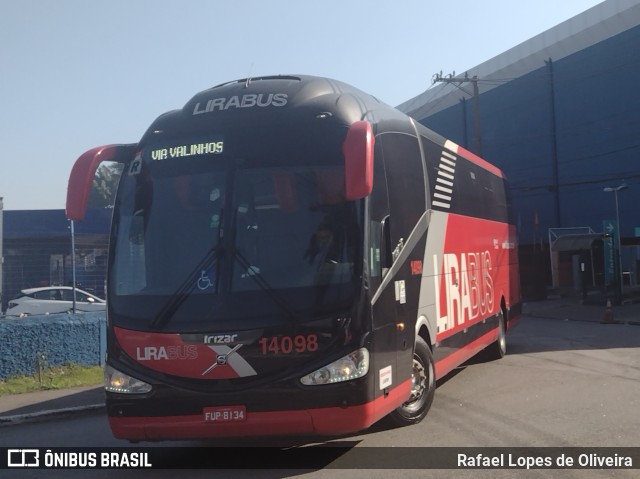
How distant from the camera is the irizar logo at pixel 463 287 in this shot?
9953 millimetres

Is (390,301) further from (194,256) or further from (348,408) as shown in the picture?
(194,256)

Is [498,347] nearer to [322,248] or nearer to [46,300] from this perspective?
[322,248]

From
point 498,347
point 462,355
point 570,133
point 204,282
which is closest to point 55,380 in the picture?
point 462,355

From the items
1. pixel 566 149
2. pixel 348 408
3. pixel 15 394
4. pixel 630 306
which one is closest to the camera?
pixel 348 408

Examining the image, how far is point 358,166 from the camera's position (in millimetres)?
6258

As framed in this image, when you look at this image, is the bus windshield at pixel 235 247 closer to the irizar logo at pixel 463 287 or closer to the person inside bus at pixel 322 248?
the person inside bus at pixel 322 248

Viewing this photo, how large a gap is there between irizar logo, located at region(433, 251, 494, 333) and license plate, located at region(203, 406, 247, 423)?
3866 millimetres

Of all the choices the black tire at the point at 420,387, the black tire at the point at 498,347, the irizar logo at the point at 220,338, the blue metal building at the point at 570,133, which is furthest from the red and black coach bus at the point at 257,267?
the blue metal building at the point at 570,133

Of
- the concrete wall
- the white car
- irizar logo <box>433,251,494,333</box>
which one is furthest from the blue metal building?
the concrete wall

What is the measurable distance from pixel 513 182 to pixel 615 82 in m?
9.30

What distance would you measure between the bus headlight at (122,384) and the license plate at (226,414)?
2.08ft

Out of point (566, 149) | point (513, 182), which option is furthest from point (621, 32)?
point (513, 182)

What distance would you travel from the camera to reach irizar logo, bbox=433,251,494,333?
9953mm

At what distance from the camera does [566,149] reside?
3994 cm
